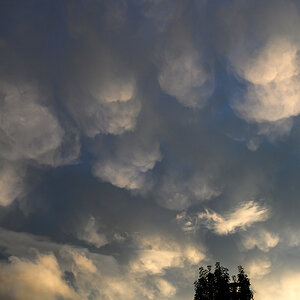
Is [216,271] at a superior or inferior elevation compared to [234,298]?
superior

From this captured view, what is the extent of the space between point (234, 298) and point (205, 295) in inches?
260

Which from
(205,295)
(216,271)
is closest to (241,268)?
(216,271)

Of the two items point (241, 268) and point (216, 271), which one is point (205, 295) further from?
point (241, 268)

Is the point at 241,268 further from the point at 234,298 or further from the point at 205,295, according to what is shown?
the point at 205,295

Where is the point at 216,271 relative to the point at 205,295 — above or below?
above

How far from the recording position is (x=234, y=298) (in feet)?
173

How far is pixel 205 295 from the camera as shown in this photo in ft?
183

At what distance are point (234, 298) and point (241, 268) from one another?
646 centimetres

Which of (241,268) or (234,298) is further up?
(241,268)

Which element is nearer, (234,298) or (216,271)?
(234,298)

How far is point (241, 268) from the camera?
54.5m

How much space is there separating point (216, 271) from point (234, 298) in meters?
6.37

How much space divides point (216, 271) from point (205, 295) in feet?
19.5
